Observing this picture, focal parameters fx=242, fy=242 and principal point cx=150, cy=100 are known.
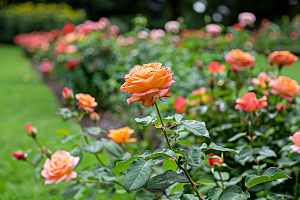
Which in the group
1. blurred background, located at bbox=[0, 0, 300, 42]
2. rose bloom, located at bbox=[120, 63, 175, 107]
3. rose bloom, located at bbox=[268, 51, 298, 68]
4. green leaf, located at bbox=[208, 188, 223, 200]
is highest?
rose bloom, located at bbox=[120, 63, 175, 107]

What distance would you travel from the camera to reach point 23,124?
2658 millimetres

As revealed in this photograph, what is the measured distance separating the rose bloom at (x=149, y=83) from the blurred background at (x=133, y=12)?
9.94 meters

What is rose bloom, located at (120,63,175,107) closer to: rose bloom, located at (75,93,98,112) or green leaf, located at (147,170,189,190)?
green leaf, located at (147,170,189,190)

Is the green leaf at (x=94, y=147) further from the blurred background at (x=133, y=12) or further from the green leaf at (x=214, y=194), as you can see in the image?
the blurred background at (x=133, y=12)

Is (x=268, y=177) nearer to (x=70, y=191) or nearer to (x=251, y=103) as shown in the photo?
(x=251, y=103)

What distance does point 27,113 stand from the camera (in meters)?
3.01

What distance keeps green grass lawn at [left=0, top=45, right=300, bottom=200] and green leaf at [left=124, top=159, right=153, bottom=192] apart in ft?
1.70

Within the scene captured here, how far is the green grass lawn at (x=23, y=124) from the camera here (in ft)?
5.05

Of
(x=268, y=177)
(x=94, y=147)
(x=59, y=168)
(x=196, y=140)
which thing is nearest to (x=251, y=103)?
(x=268, y=177)

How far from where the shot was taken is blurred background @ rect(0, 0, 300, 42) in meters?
9.99

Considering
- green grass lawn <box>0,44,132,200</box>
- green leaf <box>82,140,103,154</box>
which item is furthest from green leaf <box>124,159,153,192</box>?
green grass lawn <box>0,44,132,200</box>

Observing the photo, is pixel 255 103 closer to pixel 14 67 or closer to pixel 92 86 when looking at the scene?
pixel 92 86

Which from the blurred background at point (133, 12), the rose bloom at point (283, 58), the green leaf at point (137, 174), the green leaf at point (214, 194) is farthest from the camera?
the blurred background at point (133, 12)

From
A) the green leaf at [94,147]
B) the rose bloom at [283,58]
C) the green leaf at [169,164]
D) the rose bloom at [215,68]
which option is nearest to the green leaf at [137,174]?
the green leaf at [169,164]
